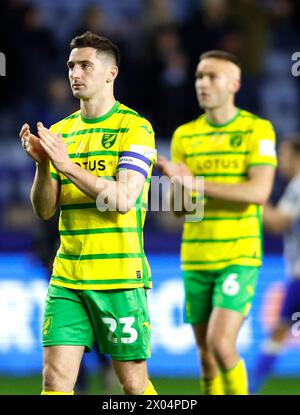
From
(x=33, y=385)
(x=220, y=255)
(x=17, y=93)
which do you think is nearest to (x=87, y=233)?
(x=220, y=255)

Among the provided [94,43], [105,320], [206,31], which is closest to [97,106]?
[94,43]

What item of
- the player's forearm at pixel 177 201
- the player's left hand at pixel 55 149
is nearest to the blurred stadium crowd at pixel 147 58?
the player's forearm at pixel 177 201

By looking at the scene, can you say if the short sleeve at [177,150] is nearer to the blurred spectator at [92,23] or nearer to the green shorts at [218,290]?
the green shorts at [218,290]

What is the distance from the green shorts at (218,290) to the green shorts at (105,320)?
1474 mm

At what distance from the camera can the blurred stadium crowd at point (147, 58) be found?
1112 cm

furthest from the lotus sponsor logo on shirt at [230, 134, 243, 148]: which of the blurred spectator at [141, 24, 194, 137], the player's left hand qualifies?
the blurred spectator at [141, 24, 194, 137]

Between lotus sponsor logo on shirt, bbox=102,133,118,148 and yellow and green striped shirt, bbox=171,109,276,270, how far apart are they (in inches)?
65.6

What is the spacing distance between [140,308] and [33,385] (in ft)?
13.2

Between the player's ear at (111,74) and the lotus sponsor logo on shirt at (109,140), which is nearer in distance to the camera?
the lotus sponsor logo on shirt at (109,140)

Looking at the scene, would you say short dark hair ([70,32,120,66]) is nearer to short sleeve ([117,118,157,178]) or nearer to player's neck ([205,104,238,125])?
short sleeve ([117,118,157,178])

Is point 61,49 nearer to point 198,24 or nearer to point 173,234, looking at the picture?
point 198,24

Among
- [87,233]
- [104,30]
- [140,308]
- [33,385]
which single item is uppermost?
[104,30]
